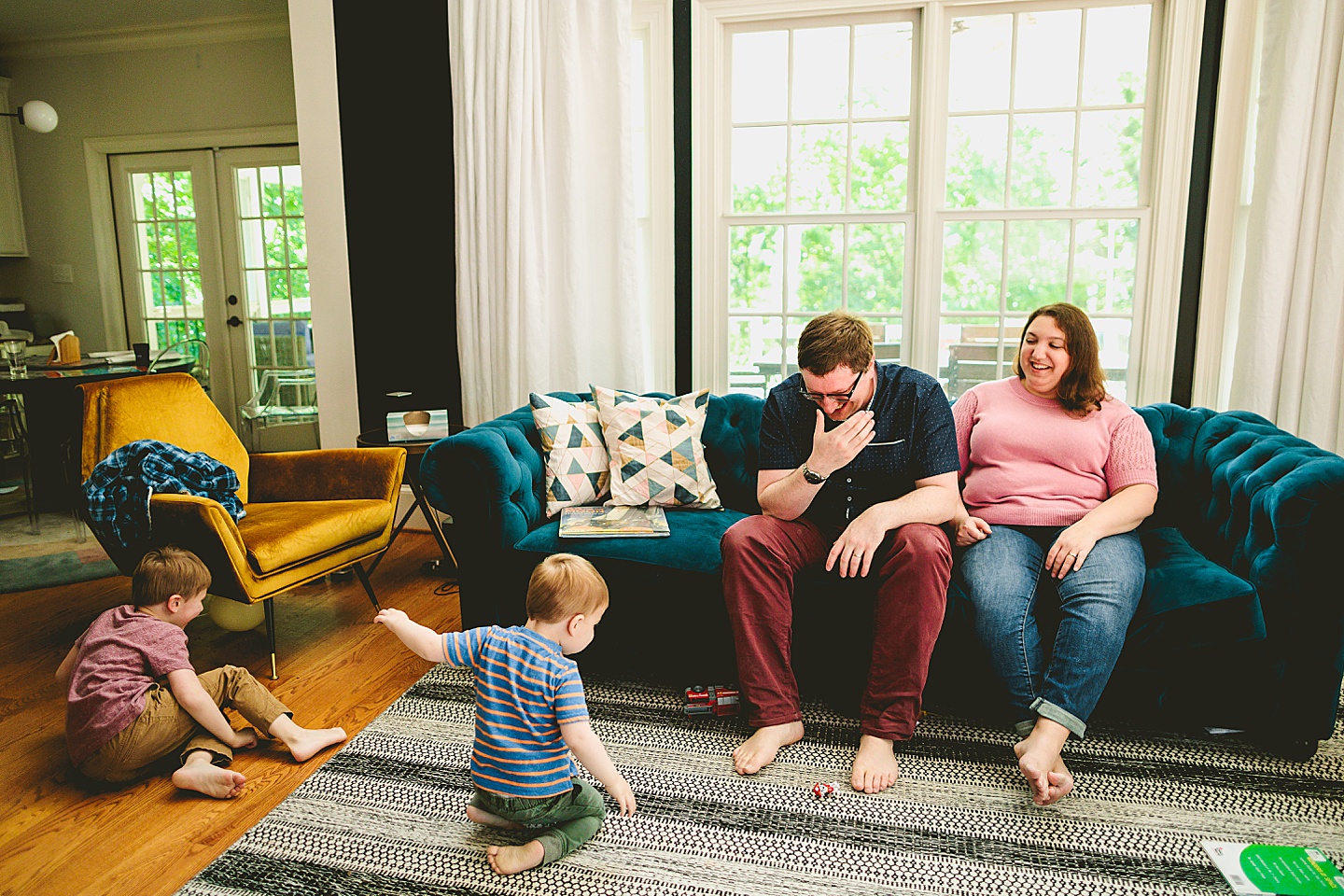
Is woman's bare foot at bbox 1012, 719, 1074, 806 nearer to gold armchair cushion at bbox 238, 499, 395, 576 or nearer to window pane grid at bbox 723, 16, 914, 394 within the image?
window pane grid at bbox 723, 16, 914, 394

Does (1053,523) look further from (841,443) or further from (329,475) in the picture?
(329,475)

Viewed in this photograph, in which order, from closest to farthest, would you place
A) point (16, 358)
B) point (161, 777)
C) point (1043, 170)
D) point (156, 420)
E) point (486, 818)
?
point (486, 818) < point (161, 777) < point (156, 420) < point (1043, 170) < point (16, 358)

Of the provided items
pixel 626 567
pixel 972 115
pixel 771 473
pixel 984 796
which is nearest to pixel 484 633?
pixel 626 567

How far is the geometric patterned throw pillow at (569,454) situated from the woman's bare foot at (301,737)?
0.86 meters

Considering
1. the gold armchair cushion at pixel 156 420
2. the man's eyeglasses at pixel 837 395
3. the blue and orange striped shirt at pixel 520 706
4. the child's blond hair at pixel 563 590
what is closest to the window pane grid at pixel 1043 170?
the man's eyeglasses at pixel 837 395

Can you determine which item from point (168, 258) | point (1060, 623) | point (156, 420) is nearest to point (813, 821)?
point (1060, 623)

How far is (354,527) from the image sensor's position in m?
2.72

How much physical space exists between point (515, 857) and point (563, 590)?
0.52 metres

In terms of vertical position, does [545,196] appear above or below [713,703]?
above

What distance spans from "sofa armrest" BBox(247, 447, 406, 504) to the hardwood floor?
41 centimetres

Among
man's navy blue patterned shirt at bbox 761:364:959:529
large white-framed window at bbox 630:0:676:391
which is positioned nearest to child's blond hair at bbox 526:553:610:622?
man's navy blue patterned shirt at bbox 761:364:959:529

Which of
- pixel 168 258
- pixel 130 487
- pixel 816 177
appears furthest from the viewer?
pixel 168 258

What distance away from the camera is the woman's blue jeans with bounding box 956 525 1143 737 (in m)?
1.87

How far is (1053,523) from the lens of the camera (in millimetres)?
2168
